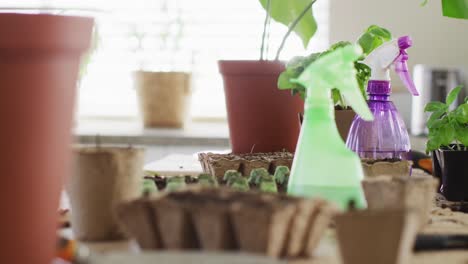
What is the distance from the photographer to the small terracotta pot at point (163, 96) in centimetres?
389

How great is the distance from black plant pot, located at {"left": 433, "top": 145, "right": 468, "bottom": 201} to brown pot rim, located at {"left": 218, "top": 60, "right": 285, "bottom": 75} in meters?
0.37

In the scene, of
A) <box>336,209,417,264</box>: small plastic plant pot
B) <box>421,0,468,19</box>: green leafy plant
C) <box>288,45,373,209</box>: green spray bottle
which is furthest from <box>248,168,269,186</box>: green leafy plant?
<box>421,0,468,19</box>: green leafy plant

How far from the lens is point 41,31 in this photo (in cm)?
66

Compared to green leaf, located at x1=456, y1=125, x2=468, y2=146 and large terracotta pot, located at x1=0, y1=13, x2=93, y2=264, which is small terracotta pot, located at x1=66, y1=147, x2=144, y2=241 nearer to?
large terracotta pot, located at x1=0, y1=13, x2=93, y2=264

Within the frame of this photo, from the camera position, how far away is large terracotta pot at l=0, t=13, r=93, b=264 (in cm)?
67

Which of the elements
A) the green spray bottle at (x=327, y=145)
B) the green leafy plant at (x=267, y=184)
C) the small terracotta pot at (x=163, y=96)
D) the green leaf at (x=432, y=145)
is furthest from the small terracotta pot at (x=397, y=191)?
the small terracotta pot at (x=163, y=96)

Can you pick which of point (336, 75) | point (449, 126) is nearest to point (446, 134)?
point (449, 126)

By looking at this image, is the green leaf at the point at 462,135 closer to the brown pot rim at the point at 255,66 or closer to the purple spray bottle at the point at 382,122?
the purple spray bottle at the point at 382,122

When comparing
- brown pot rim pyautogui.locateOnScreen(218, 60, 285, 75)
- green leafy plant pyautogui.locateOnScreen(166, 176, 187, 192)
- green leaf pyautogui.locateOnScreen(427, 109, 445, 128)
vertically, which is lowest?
green leafy plant pyautogui.locateOnScreen(166, 176, 187, 192)

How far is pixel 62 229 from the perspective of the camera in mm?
1002

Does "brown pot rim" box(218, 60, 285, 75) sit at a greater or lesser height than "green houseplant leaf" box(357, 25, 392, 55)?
lesser

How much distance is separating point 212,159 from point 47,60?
72 centimetres

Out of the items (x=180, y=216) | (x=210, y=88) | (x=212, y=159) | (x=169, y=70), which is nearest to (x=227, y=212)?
(x=180, y=216)

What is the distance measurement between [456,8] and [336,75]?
70cm
